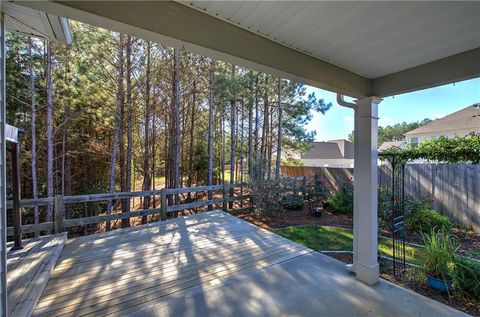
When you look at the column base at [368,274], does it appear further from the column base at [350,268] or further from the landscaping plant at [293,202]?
the landscaping plant at [293,202]

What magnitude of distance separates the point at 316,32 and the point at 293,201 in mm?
5134

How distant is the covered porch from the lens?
1.36m

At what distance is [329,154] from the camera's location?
75.7 feet

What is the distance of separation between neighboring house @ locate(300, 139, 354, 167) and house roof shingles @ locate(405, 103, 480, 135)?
8.72 meters

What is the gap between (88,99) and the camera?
6336 mm

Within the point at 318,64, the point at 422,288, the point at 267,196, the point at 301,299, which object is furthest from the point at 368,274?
the point at 267,196

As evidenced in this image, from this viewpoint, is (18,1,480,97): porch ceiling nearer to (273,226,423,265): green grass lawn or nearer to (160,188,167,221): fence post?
(273,226,423,265): green grass lawn

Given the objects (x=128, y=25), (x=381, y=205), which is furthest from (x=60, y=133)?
(x=381, y=205)

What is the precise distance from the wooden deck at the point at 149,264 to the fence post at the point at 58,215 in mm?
399

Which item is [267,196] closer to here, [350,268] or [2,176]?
[350,268]

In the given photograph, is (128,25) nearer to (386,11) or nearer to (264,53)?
(264,53)

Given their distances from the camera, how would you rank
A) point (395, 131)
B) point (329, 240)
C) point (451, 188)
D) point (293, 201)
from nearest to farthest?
point (329, 240) → point (451, 188) → point (293, 201) → point (395, 131)

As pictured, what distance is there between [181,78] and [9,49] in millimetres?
4075

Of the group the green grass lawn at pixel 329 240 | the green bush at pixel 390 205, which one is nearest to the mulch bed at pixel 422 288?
the green grass lawn at pixel 329 240
